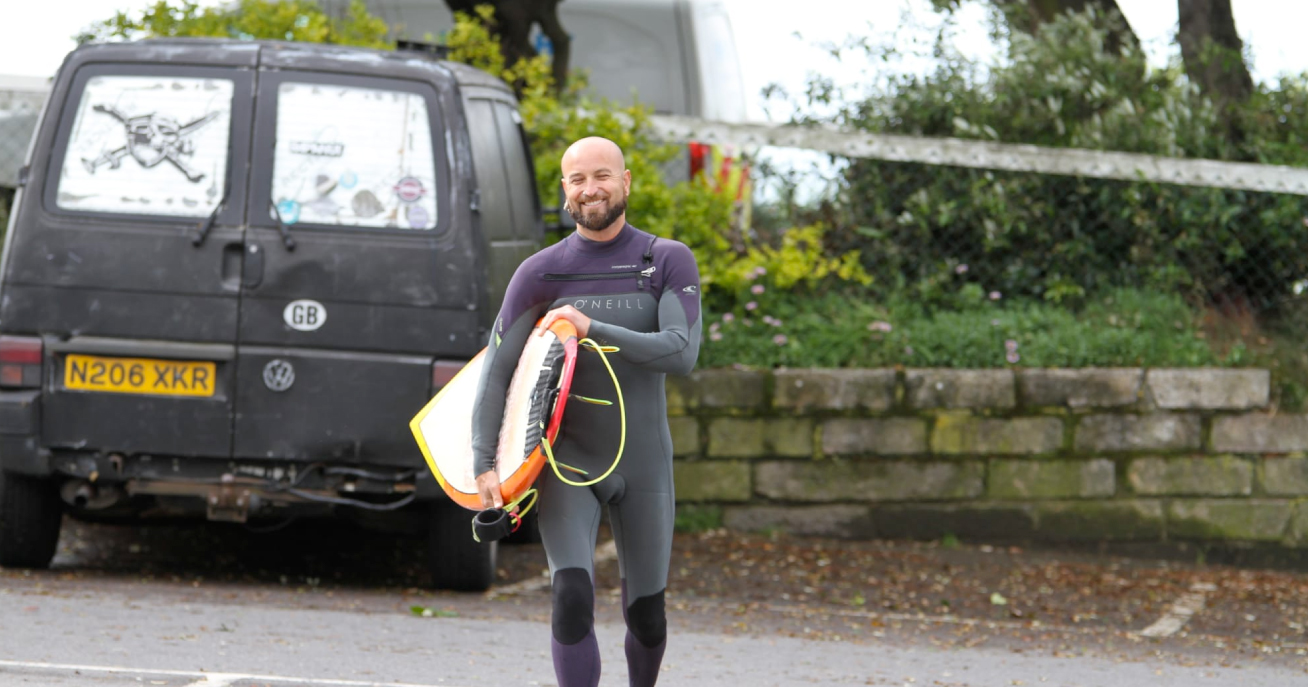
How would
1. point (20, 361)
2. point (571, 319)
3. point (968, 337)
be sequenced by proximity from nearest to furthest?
point (571, 319), point (20, 361), point (968, 337)

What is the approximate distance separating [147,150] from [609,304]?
3.30m

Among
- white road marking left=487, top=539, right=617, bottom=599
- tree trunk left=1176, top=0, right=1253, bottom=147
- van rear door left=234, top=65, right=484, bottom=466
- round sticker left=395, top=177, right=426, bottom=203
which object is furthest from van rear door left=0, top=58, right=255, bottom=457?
tree trunk left=1176, top=0, right=1253, bottom=147

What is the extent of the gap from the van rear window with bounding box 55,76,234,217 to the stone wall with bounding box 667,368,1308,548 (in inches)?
122

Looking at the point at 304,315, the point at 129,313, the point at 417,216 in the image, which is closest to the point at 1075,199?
the point at 417,216

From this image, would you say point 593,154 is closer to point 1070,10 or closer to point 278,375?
point 278,375

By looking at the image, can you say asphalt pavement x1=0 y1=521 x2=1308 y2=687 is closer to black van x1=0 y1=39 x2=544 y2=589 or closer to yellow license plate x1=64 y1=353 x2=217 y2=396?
black van x1=0 y1=39 x2=544 y2=589

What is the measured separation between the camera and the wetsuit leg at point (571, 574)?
13.9ft

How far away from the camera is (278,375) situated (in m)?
6.79

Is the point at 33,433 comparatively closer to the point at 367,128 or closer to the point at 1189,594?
the point at 367,128

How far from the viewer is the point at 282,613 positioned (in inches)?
260

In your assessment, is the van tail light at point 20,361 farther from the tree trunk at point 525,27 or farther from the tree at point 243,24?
the tree trunk at point 525,27

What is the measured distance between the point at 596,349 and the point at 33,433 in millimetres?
3402

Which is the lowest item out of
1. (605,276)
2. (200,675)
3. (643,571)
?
(200,675)

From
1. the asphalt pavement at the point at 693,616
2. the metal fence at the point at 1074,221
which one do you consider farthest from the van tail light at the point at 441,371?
the metal fence at the point at 1074,221
